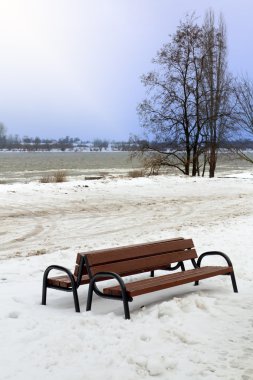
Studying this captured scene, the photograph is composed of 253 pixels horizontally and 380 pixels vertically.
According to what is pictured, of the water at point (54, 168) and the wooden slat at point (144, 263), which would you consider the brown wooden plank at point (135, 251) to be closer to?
the wooden slat at point (144, 263)

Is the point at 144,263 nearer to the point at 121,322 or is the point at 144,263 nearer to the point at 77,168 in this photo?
the point at 121,322

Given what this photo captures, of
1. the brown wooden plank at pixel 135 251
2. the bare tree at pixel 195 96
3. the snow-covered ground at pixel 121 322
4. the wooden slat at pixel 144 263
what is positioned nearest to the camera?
the snow-covered ground at pixel 121 322

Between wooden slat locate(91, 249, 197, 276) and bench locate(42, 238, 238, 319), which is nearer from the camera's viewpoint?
bench locate(42, 238, 238, 319)

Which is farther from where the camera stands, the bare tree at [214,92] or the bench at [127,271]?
the bare tree at [214,92]

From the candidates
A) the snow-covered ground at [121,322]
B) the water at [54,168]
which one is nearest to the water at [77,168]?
the water at [54,168]

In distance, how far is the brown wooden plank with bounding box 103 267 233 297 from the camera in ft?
17.5

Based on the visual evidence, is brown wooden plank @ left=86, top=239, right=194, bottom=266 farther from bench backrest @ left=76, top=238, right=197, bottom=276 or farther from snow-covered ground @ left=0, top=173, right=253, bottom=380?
snow-covered ground @ left=0, top=173, right=253, bottom=380

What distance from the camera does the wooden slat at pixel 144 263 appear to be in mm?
5824

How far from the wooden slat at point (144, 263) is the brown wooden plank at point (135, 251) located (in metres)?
0.05

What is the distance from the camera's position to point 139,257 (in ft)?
20.3

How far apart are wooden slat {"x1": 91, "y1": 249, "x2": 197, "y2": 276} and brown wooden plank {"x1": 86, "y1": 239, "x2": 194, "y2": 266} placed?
5cm

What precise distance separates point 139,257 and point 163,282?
62 centimetres

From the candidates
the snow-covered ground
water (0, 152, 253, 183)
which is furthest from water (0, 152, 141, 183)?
the snow-covered ground

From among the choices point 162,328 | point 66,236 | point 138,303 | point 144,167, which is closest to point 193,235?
point 66,236
